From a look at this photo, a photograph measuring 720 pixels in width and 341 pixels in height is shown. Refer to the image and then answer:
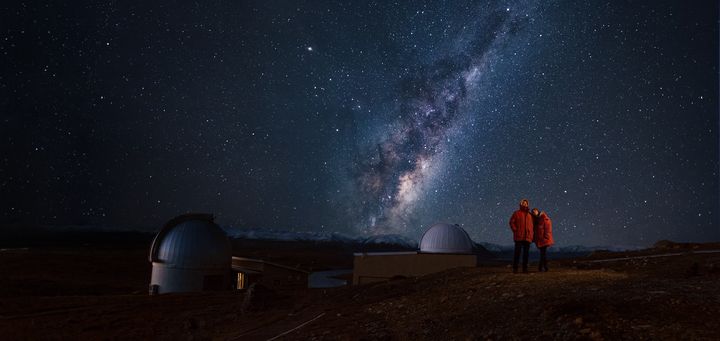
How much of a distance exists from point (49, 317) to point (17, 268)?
140 feet

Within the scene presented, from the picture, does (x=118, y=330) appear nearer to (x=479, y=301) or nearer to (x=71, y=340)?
(x=71, y=340)

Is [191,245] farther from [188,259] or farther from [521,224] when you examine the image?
[521,224]

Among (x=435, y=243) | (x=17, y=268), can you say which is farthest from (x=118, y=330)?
(x=17, y=268)

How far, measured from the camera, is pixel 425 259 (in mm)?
25484

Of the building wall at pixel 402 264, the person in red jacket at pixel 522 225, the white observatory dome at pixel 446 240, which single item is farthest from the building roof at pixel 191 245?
the person in red jacket at pixel 522 225

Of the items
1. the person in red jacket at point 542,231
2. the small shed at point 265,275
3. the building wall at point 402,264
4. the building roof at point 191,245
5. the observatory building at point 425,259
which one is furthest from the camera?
the small shed at point 265,275


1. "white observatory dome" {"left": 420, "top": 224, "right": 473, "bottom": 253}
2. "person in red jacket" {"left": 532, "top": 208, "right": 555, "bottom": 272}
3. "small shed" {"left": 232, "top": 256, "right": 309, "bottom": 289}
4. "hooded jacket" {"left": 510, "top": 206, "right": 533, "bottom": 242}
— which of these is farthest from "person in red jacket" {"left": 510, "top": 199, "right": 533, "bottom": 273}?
"small shed" {"left": 232, "top": 256, "right": 309, "bottom": 289}

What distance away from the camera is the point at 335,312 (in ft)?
36.6

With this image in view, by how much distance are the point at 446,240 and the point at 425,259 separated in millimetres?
2186

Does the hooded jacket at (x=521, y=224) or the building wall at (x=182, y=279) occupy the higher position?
the hooded jacket at (x=521, y=224)

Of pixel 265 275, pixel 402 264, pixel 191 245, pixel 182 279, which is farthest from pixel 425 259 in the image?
pixel 182 279

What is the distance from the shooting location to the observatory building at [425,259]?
2502cm

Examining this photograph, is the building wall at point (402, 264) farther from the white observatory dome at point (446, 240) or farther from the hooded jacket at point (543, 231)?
the hooded jacket at point (543, 231)

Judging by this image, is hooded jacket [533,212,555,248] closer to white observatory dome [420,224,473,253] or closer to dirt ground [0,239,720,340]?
dirt ground [0,239,720,340]
